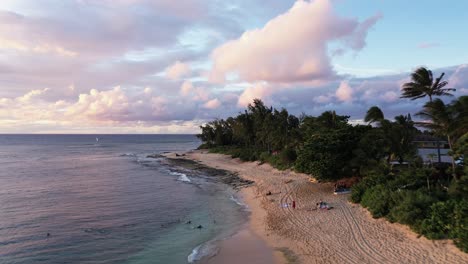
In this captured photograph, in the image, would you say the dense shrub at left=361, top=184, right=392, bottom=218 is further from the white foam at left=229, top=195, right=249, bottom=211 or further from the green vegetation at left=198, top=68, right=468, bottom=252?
the white foam at left=229, top=195, right=249, bottom=211

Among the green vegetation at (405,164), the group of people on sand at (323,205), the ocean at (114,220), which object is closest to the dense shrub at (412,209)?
the green vegetation at (405,164)

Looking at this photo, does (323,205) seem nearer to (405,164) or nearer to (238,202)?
(238,202)

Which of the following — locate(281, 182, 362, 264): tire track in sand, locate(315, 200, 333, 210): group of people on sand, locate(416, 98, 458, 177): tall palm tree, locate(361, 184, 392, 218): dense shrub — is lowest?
locate(281, 182, 362, 264): tire track in sand

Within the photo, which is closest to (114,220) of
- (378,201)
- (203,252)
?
(203,252)

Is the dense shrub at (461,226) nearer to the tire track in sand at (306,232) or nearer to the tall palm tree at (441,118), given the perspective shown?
the tire track in sand at (306,232)

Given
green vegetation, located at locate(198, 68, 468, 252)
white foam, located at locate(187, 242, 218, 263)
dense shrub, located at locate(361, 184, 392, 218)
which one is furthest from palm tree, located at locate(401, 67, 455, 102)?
white foam, located at locate(187, 242, 218, 263)

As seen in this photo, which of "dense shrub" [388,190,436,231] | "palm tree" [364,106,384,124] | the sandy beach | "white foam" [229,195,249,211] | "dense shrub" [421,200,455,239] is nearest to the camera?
the sandy beach

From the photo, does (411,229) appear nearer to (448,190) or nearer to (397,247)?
(397,247)
